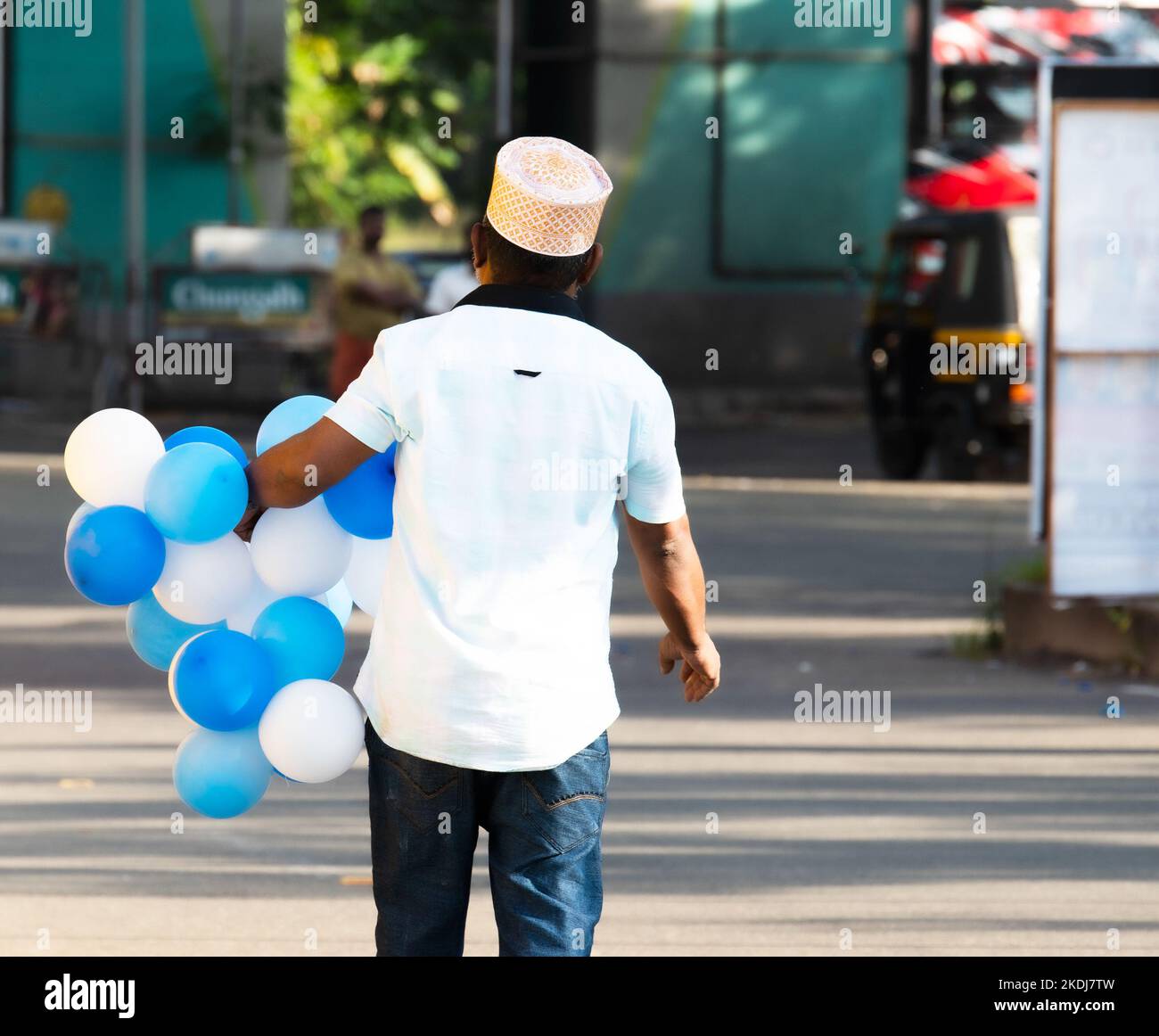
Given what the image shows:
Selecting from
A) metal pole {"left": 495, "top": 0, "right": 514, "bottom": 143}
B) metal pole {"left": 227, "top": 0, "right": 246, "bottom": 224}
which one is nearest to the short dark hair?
metal pole {"left": 495, "top": 0, "right": 514, "bottom": 143}

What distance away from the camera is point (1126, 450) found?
1046 cm

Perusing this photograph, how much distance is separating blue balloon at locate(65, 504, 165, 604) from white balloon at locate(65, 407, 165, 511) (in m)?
0.07

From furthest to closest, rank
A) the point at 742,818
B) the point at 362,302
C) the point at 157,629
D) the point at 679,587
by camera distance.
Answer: the point at 362,302
the point at 742,818
the point at 157,629
the point at 679,587

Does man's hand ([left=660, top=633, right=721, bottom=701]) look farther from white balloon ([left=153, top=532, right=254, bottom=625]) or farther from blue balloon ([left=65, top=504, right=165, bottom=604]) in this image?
blue balloon ([left=65, top=504, right=165, bottom=604])

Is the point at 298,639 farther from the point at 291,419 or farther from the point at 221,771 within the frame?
the point at 291,419

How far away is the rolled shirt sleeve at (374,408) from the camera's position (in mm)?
3912

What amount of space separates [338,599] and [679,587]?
93 centimetres

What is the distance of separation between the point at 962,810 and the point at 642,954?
202cm

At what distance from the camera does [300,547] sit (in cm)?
437

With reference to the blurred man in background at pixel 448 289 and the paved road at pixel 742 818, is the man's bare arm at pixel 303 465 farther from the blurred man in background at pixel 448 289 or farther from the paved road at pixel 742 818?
the blurred man in background at pixel 448 289

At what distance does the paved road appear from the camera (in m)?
6.07

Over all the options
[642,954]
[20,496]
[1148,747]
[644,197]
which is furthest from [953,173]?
[642,954]

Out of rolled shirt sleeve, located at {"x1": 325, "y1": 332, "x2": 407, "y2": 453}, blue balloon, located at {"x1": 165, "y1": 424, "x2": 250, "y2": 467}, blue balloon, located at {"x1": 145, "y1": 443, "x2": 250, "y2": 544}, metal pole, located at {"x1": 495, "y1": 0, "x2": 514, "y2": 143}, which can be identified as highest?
metal pole, located at {"x1": 495, "y1": 0, "x2": 514, "y2": 143}

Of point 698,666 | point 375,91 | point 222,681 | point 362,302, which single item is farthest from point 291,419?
point 375,91
